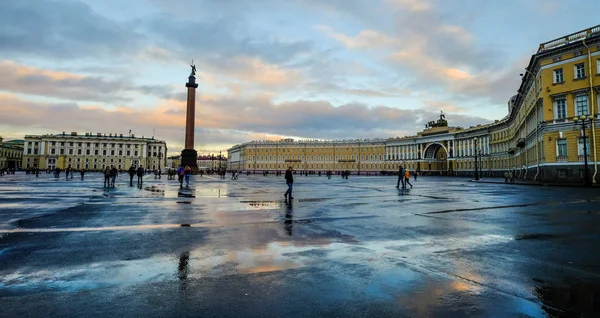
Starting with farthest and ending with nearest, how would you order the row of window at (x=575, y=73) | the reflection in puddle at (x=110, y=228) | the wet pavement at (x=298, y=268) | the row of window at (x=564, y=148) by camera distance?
the row of window at (x=564, y=148)
the row of window at (x=575, y=73)
the reflection in puddle at (x=110, y=228)
the wet pavement at (x=298, y=268)

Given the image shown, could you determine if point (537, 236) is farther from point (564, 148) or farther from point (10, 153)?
point (10, 153)

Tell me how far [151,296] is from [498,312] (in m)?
3.72

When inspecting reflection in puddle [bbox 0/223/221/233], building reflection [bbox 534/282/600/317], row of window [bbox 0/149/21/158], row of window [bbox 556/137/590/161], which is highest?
row of window [bbox 0/149/21/158]

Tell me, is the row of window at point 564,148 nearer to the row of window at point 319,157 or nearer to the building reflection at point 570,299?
the building reflection at point 570,299

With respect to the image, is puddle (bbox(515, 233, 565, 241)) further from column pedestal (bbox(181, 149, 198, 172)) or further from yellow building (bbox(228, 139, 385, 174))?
yellow building (bbox(228, 139, 385, 174))

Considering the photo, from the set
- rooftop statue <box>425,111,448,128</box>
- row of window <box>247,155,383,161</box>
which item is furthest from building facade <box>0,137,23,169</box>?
rooftop statue <box>425,111,448,128</box>

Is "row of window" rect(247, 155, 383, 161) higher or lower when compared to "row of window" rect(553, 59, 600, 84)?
lower

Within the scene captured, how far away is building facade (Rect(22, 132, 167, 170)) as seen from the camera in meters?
156

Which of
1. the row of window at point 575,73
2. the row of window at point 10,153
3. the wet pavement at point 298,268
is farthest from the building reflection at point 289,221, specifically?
the row of window at point 10,153

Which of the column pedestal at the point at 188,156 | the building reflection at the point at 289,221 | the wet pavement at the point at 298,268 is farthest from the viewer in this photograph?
the column pedestal at the point at 188,156

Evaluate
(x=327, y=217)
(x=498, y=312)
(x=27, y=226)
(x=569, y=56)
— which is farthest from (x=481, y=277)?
(x=569, y=56)

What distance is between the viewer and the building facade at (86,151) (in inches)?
6161

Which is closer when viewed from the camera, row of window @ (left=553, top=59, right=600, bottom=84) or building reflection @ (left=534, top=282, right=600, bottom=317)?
building reflection @ (left=534, top=282, right=600, bottom=317)

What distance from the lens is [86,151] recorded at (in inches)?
6363
